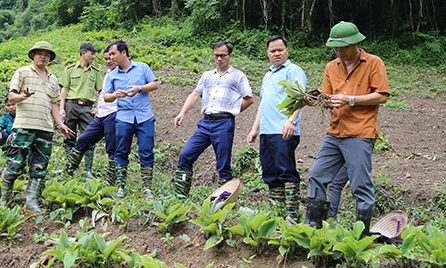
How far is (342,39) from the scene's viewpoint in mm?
3730

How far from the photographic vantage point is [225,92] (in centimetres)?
504

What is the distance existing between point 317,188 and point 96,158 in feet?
14.9

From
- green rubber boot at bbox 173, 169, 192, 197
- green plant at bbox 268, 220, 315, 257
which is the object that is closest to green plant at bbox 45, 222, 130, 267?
green plant at bbox 268, 220, 315, 257

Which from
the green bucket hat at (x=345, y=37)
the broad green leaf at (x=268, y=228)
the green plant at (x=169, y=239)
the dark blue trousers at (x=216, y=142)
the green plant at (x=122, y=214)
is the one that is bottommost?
the green plant at (x=169, y=239)

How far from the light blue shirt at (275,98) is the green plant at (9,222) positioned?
8.09 ft

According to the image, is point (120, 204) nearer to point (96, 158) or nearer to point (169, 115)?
point (96, 158)

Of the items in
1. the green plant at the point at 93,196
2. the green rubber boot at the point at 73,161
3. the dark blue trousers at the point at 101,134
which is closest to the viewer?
the green plant at the point at 93,196

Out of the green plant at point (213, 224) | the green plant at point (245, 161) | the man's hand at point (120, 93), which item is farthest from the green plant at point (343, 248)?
the green plant at point (245, 161)

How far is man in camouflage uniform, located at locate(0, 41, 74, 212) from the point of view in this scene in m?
4.62

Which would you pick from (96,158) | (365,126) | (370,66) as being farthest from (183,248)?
(96,158)

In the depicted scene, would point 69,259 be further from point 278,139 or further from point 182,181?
point 278,139

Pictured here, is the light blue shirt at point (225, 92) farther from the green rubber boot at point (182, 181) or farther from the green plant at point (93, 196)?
the green plant at point (93, 196)

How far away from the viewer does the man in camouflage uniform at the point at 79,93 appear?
21.1 feet

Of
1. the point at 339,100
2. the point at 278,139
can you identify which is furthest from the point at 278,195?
the point at 339,100
